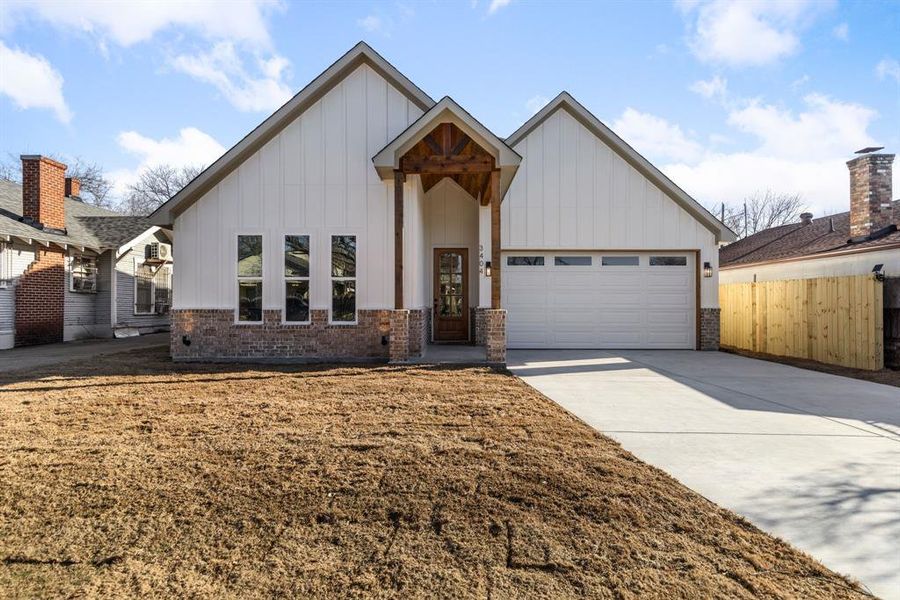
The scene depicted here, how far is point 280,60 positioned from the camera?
11.7 m

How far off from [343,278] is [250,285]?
1992 mm

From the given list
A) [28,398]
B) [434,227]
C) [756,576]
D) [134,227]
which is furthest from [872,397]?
[134,227]

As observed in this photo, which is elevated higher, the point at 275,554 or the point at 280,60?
the point at 280,60

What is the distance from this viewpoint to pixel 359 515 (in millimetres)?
2781

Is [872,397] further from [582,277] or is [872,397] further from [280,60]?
[280,60]

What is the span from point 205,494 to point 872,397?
8.28 meters

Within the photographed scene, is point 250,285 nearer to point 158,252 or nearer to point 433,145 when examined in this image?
point 433,145

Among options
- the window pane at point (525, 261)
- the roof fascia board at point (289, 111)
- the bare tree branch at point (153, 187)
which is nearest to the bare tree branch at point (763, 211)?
the window pane at point (525, 261)

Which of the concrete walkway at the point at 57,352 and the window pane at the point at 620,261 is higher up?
the window pane at the point at 620,261

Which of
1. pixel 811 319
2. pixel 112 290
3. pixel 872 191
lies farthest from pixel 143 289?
pixel 872 191

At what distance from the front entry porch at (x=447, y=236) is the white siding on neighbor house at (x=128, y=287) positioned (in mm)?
11444

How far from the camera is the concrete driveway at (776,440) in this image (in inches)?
105

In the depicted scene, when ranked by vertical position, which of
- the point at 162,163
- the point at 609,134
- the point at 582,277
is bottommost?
the point at 582,277

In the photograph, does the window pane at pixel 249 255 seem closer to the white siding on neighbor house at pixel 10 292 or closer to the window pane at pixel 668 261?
the white siding on neighbor house at pixel 10 292
